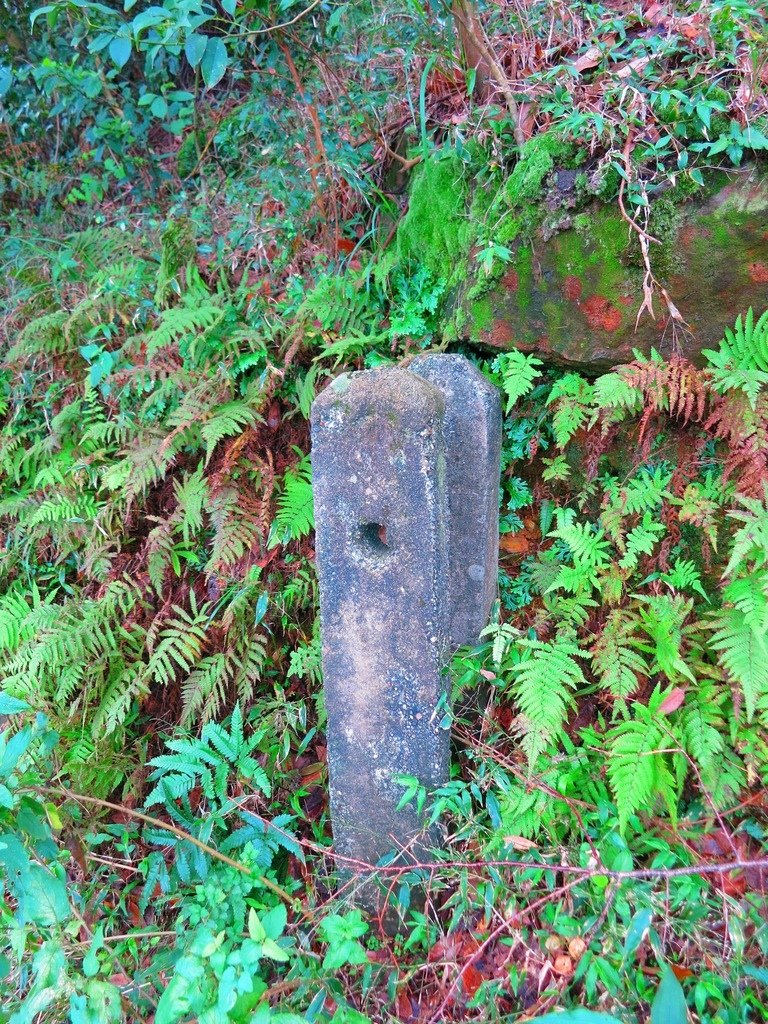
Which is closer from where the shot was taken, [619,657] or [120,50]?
[120,50]

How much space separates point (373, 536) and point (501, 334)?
1.13 metres

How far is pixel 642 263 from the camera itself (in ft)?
8.80

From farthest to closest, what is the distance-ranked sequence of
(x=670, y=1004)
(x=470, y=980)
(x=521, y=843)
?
1. (x=521, y=843)
2. (x=470, y=980)
3. (x=670, y=1004)

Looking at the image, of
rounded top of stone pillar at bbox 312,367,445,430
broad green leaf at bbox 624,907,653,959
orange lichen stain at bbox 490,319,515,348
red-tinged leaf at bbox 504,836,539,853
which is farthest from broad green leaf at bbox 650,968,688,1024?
orange lichen stain at bbox 490,319,515,348

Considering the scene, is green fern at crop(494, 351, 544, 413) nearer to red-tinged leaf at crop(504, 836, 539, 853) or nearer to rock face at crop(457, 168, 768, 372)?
rock face at crop(457, 168, 768, 372)

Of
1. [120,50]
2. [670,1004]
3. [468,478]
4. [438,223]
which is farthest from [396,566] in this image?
[120,50]

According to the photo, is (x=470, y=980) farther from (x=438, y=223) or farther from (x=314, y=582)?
(x=438, y=223)

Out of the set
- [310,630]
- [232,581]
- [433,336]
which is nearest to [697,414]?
[433,336]

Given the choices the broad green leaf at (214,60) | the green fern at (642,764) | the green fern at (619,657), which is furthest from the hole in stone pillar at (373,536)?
the broad green leaf at (214,60)

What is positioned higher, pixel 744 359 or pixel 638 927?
pixel 744 359

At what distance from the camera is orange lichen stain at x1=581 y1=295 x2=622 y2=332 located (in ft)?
8.99

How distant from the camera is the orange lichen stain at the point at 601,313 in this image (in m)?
2.74

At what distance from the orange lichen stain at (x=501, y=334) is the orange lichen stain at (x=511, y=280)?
151 mm

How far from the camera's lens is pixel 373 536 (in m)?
2.53
